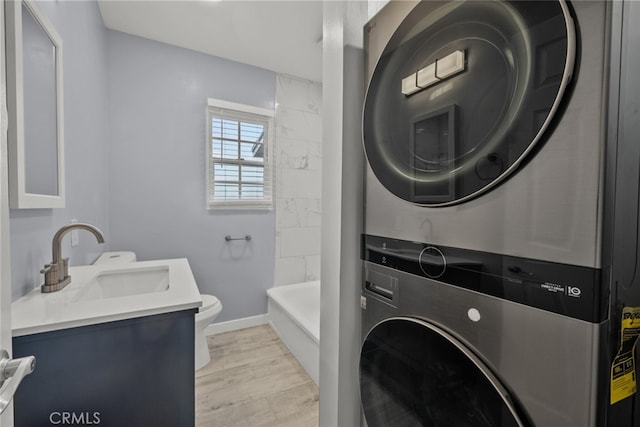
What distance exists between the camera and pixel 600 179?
385 millimetres

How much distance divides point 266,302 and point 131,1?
8.70ft

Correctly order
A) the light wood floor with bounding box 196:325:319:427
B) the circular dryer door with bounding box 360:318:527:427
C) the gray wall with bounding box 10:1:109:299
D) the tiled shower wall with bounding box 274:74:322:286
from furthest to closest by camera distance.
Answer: the tiled shower wall with bounding box 274:74:322:286, the light wood floor with bounding box 196:325:319:427, the gray wall with bounding box 10:1:109:299, the circular dryer door with bounding box 360:318:527:427

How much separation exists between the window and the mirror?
4.08 ft

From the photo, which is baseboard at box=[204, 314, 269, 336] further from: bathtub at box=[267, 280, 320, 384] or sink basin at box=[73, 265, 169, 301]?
sink basin at box=[73, 265, 169, 301]

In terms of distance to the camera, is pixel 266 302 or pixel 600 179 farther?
pixel 266 302

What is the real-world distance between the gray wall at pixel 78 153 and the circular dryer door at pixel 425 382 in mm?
1287

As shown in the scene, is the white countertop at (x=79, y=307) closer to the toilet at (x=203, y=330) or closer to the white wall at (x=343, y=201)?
the white wall at (x=343, y=201)

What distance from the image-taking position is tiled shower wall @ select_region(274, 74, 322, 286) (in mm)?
2811

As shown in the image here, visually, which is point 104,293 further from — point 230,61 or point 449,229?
point 230,61

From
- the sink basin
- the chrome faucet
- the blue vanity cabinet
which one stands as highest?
the chrome faucet

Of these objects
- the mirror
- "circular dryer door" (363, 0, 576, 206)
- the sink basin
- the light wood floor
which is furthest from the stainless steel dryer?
the light wood floor

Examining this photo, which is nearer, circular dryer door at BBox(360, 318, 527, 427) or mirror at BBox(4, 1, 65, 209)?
circular dryer door at BBox(360, 318, 527, 427)

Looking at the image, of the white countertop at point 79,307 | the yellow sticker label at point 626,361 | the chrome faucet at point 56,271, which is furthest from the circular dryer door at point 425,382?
the chrome faucet at point 56,271

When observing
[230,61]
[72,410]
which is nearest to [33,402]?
[72,410]
